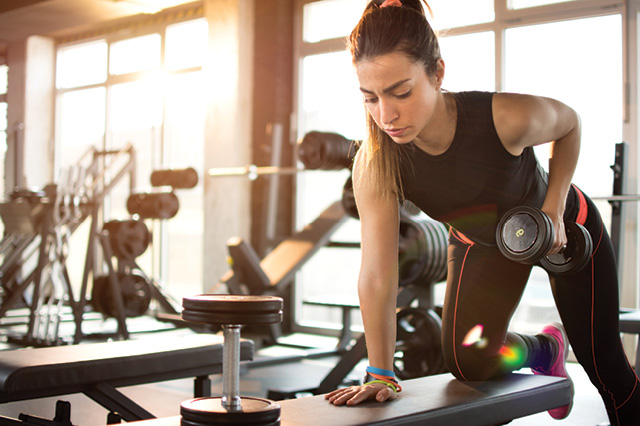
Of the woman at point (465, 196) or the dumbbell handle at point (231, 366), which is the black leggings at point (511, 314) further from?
the dumbbell handle at point (231, 366)

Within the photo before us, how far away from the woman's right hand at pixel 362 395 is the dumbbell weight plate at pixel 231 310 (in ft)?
0.97

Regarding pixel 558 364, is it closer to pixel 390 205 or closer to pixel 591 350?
pixel 591 350

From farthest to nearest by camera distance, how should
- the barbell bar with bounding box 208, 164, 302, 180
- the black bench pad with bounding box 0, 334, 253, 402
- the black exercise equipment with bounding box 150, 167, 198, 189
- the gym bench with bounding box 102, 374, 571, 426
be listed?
the black exercise equipment with bounding box 150, 167, 198, 189 < the barbell bar with bounding box 208, 164, 302, 180 < the black bench pad with bounding box 0, 334, 253, 402 < the gym bench with bounding box 102, 374, 571, 426

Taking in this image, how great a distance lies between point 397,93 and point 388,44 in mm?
111

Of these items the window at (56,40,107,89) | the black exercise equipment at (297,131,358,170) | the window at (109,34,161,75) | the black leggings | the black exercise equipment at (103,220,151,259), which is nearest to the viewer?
the black leggings

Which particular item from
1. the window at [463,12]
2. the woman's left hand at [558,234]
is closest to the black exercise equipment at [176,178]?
the window at [463,12]

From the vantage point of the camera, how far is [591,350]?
186 centimetres

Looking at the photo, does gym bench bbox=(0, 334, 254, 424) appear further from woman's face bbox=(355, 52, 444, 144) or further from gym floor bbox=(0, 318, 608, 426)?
woman's face bbox=(355, 52, 444, 144)

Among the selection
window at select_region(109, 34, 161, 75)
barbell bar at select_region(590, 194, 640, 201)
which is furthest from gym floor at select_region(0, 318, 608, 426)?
window at select_region(109, 34, 161, 75)

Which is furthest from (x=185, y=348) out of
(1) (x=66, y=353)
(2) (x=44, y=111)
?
(2) (x=44, y=111)

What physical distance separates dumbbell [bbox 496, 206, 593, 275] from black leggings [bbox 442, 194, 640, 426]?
0.10m

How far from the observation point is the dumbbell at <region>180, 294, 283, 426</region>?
1.35 meters

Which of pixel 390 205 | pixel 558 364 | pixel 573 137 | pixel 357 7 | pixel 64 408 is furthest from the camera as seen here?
pixel 357 7

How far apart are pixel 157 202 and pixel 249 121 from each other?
107 centimetres
